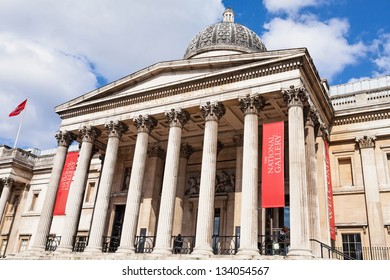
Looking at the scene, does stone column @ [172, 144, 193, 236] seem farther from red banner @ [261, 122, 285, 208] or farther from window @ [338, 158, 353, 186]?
window @ [338, 158, 353, 186]

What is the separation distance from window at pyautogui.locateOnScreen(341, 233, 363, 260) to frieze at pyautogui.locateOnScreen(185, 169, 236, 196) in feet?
21.9

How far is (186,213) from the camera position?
22109 millimetres

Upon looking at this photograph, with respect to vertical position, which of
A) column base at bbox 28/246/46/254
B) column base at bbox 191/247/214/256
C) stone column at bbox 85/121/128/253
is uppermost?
stone column at bbox 85/121/128/253

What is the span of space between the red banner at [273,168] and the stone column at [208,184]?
2428 mm

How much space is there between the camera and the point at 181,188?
22.3 metres

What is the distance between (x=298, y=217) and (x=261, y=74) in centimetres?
703

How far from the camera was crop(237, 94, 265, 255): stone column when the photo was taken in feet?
46.9

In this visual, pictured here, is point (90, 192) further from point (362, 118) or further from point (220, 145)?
point (362, 118)

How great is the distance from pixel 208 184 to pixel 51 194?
34.6 ft

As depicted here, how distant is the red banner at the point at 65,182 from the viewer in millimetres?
20719

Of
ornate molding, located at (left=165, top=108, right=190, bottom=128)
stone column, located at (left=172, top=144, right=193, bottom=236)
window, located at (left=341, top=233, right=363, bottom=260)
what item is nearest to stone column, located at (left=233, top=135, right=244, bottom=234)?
stone column, located at (left=172, top=144, right=193, bottom=236)

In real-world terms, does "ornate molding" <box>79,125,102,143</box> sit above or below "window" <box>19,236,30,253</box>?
above

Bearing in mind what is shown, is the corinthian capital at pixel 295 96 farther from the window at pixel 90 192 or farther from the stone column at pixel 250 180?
the window at pixel 90 192
